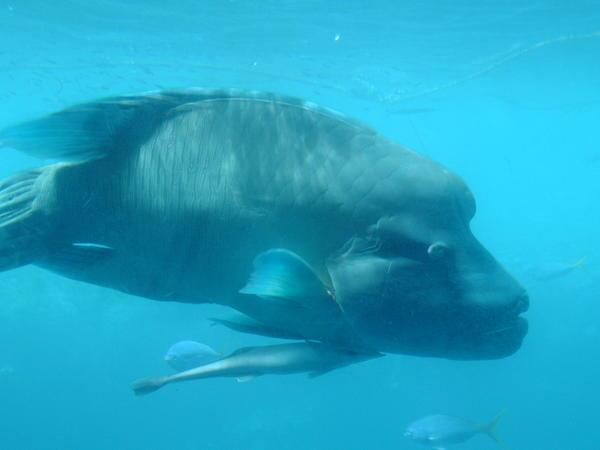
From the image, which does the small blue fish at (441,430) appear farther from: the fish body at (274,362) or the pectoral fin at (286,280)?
the pectoral fin at (286,280)

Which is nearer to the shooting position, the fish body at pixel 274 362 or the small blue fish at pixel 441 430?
the fish body at pixel 274 362

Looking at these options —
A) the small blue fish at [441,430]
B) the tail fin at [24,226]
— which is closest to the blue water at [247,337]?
the small blue fish at [441,430]

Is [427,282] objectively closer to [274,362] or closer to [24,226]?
[274,362]

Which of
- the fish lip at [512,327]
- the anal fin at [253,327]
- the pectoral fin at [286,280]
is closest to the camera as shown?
the pectoral fin at [286,280]

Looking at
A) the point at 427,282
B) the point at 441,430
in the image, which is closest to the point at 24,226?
the point at 427,282

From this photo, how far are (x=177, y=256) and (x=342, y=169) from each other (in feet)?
2.02

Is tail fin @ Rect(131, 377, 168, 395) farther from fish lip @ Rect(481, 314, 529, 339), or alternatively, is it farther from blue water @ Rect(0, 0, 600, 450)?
blue water @ Rect(0, 0, 600, 450)

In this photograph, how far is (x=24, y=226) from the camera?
2027mm

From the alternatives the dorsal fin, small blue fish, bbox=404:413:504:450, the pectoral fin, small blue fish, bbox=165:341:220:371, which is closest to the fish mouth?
Result: the pectoral fin

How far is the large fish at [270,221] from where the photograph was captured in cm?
166

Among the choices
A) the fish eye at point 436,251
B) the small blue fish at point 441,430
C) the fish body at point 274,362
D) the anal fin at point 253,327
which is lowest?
the fish body at point 274,362

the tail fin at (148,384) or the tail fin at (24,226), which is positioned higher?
the tail fin at (24,226)

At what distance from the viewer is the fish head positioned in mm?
1637

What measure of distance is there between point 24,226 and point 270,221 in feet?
3.11
